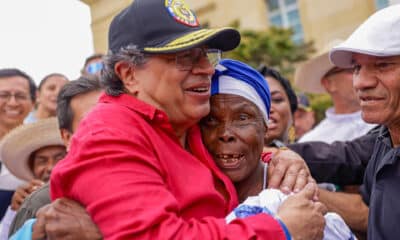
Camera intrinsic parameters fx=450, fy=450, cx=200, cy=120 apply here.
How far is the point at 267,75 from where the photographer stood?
3.95 meters

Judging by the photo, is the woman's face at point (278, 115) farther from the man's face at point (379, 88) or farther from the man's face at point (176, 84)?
the man's face at point (176, 84)

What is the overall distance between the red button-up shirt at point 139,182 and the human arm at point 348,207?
1168 millimetres

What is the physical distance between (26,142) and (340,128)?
293 centimetres

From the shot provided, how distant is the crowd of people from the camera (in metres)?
1.54

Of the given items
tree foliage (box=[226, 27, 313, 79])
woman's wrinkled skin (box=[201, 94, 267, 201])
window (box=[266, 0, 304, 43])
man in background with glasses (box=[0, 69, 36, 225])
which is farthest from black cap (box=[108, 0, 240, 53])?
window (box=[266, 0, 304, 43])

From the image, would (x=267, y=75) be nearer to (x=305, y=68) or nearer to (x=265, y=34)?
(x=305, y=68)

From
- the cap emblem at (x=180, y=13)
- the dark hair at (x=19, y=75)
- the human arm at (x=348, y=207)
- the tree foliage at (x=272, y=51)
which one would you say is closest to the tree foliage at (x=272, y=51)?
the tree foliage at (x=272, y=51)

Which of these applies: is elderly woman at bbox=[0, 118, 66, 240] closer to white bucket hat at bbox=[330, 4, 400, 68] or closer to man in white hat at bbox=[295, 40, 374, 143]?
white bucket hat at bbox=[330, 4, 400, 68]

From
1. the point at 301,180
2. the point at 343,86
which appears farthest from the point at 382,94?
the point at 343,86

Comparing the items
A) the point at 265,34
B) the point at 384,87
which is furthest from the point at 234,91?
the point at 265,34

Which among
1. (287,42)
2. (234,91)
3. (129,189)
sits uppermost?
(234,91)

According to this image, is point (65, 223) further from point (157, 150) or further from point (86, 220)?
point (157, 150)

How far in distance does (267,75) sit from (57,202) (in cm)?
256

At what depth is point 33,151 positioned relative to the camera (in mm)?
3533
